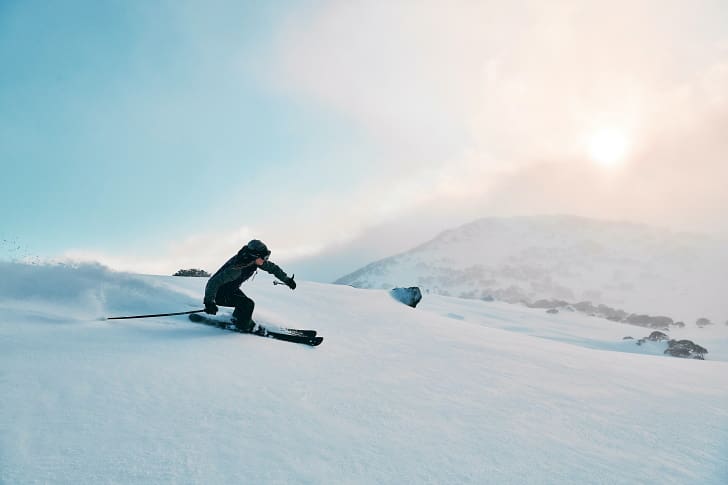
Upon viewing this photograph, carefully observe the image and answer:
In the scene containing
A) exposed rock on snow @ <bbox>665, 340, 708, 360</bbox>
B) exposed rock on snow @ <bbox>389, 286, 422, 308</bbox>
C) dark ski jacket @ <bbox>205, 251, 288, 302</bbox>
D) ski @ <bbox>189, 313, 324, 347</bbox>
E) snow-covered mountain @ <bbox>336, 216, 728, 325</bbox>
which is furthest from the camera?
snow-covered mountain @ <bbox>336, 216, 728, 325</bbox>

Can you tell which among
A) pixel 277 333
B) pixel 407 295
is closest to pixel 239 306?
pixel 277 333

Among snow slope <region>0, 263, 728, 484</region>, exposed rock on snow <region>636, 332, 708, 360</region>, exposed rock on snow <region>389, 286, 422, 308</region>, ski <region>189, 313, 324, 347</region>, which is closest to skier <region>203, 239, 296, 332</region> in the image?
ski <region>189, 313, 324, 347</region>

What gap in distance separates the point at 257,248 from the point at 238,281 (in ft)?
2.32

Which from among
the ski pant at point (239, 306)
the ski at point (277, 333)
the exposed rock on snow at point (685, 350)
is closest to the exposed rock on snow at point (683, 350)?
the exposed rock on snow at point (685, 350)

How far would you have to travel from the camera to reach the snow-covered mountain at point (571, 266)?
79.9 m

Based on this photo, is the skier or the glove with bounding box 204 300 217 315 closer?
the glove with bounding box 204 300 217 315

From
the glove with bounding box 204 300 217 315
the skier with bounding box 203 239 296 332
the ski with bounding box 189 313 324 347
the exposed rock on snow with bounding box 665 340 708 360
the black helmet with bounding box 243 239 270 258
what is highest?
the black helmet with bounding box 243 239 270 258

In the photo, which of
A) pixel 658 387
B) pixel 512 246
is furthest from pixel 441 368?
pixel 512 246

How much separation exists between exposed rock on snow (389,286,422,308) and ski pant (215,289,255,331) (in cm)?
803

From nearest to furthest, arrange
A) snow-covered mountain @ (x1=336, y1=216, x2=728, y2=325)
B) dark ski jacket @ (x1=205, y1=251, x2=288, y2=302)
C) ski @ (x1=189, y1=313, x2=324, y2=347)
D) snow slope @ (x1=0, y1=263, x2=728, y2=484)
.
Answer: snow slope @ (x1=0, y1=263, x2=728, y2=484) < ski @ (x1=189, y1=313, x2=324, y2=347) < dark ski jacket @ (x1=205, y1=251, x2=288, y2=302) < snow-covered mountain @ (x1=336, y1=216, x2=728, y2=325)

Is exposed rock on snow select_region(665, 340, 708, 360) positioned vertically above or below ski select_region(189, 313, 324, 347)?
below

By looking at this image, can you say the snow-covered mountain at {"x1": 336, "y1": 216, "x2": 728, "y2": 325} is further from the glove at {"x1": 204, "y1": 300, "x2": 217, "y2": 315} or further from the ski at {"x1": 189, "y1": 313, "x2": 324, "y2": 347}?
the glove at {"x1": 204, "y1": 300, "x2": 217, "y2": 315}

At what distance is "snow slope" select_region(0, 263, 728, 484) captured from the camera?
2629 millimetres

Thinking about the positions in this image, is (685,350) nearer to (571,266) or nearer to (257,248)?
(257,248)
